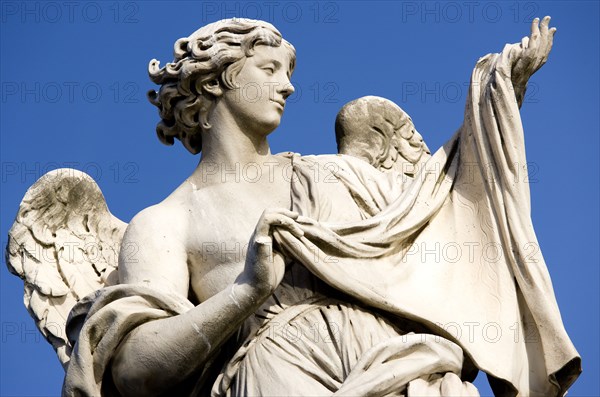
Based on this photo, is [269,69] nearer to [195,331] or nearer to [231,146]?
[231,146]

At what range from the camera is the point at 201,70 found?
11.9m

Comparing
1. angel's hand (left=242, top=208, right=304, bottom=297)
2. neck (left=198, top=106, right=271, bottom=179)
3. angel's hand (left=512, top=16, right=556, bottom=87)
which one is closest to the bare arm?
angel's hand (left=242, top=208, right=304, bottom=297)

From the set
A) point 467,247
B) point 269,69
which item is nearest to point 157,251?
point 269,69

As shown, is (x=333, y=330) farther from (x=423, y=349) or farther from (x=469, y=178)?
(x=469, y=178)

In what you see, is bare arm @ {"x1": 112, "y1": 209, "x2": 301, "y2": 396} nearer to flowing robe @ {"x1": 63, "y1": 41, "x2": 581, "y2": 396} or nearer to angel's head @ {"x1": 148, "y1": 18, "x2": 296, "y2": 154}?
flowing robe @ {"x1": 63, "y1": 41, "x2": 581, "y2": 396}

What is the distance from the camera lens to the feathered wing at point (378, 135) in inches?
497

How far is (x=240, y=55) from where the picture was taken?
11.9m

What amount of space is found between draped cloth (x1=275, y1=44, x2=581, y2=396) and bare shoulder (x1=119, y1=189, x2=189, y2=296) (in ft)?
2.29

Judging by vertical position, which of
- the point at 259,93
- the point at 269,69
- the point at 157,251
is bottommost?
the point at 157,251

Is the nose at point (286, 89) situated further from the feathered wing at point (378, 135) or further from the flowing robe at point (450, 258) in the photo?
the feathered wing at point (378, 135)

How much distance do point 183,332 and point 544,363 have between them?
2.00m

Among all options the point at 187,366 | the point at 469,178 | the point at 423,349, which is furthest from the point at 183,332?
the point at 469,178

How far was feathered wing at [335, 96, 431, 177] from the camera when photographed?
41.4 ft

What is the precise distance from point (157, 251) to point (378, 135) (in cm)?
184
